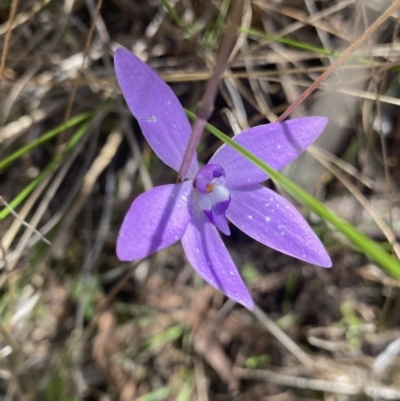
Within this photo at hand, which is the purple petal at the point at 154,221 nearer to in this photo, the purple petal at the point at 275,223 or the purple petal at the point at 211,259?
the purple petal at the point at 211,259

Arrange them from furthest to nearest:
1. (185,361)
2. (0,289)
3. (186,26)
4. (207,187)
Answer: (185,361)
(0,289)
(186,26)
(207,187)

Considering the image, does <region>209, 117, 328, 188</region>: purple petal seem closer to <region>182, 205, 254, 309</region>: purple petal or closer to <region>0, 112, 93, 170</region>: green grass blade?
<region>182, 205, 254, 309</region>: purple petal

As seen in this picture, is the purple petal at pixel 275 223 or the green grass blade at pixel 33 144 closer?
the purple petal at pixel 275 223

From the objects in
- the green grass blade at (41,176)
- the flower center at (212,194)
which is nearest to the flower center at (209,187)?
the flower center at (212,194)

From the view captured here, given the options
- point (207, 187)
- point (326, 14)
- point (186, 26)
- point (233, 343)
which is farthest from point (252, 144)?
point (233, 343)

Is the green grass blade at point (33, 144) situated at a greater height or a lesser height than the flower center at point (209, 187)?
greater

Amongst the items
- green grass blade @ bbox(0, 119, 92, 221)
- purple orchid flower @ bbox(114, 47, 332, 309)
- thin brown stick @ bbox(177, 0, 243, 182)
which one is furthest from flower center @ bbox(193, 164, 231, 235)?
green grass blade @ bbox(0, 119, 92, 221)

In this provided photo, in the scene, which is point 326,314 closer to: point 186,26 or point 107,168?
point 107,168
